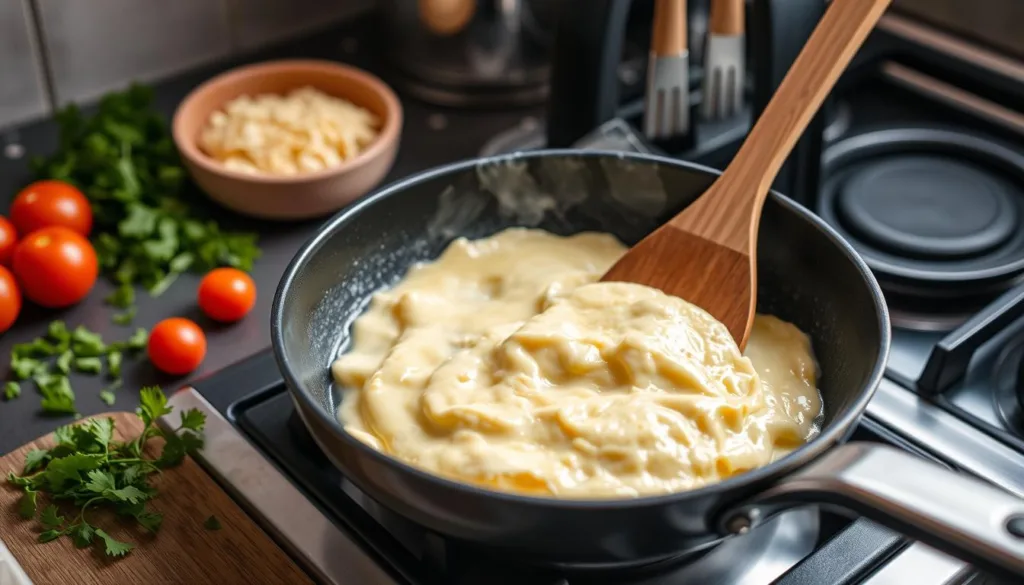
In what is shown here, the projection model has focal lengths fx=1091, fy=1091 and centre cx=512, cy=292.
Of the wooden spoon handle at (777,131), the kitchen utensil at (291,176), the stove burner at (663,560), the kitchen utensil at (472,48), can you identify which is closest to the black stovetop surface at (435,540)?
the stove burner at (663,560)

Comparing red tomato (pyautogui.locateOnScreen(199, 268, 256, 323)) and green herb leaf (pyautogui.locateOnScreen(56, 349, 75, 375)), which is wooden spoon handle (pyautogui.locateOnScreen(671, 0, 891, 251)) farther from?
green herb leaf (pyautogui.locateOnScreen(56, 349, 75, 375))

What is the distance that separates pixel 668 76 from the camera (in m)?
1.14

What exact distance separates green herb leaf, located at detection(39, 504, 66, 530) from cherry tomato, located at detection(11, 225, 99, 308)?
1.05ft

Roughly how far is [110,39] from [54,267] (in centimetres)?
45

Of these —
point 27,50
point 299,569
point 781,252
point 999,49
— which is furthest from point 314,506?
point 999,49

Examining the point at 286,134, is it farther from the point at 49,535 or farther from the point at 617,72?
the point at 49,535

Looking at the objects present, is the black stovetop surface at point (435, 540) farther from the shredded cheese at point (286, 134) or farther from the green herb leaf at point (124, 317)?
the shredded cheese at point (286, 134)

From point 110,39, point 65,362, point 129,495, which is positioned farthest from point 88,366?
point 110,39

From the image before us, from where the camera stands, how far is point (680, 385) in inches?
30.8

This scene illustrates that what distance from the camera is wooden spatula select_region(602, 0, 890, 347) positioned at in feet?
2.92

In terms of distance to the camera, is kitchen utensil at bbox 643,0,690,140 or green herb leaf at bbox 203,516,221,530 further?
kitchen utensil at bbox 643,0,690,140

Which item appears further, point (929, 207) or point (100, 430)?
point (929, 207)

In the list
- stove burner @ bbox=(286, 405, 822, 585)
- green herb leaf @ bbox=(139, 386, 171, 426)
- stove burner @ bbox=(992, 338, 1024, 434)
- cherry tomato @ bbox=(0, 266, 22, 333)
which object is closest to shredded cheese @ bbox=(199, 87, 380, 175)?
cherry tomato @ bbox=(0, 266, 22, 333)

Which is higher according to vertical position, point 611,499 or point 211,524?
point 611,499
